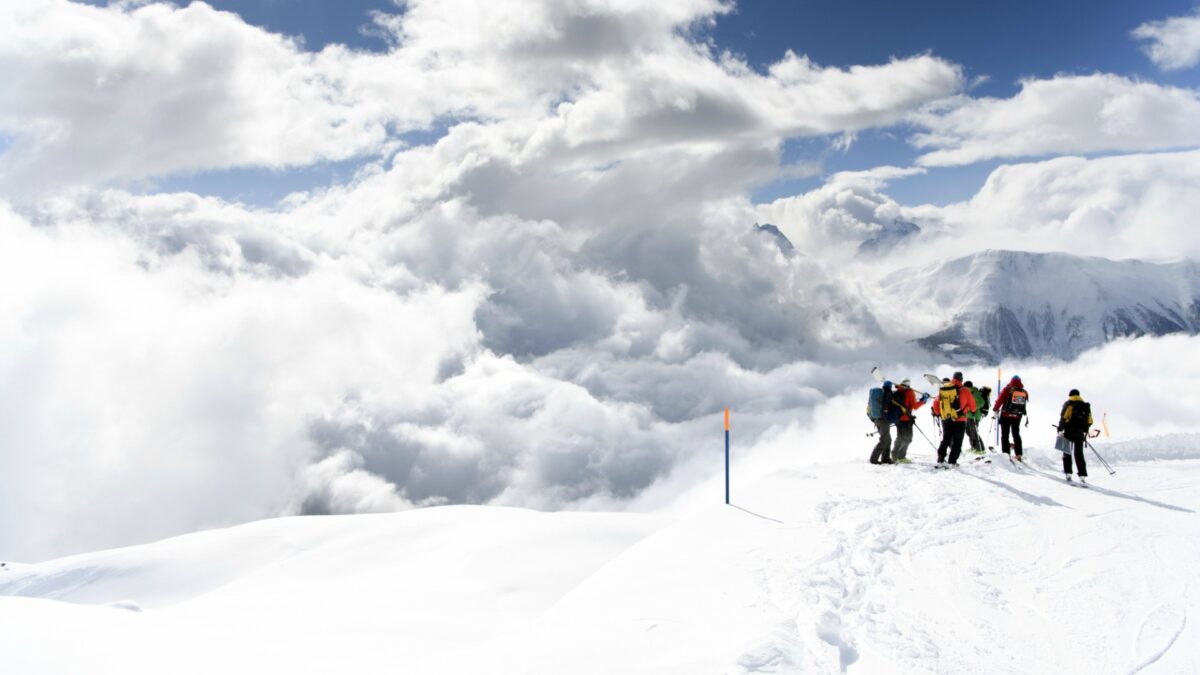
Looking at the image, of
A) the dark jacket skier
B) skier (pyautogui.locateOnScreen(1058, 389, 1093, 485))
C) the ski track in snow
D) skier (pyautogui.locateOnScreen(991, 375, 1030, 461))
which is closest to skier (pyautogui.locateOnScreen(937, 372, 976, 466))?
the dark jacket skier

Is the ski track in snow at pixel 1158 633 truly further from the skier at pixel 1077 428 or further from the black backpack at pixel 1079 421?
the black backpack at pixel 1079 421

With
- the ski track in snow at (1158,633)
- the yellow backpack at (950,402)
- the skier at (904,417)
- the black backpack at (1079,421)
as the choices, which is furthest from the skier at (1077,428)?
the ski track in snow at (1158,633)

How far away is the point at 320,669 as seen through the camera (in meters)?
6.90

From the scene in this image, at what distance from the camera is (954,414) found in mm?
16609

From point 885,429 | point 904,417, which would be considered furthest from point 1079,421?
point 885,429

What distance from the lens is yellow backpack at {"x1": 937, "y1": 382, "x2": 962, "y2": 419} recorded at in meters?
16.6

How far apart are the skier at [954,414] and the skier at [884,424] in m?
1.15

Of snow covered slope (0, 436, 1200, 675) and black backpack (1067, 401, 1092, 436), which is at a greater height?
black backpack (1067, 401, 1092, 436)

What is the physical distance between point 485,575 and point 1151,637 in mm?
10592

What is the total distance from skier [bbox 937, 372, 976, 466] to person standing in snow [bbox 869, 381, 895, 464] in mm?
1145

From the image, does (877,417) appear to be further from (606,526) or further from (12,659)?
(12,659)

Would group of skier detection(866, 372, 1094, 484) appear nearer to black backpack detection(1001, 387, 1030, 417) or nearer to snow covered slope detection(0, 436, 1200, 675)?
black backpack detection(1001, 387, 1030, 417)

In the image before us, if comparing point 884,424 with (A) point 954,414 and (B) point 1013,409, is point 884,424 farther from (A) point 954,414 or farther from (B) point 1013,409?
(B) point 1013,409

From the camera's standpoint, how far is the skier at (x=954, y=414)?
54.1 ft
